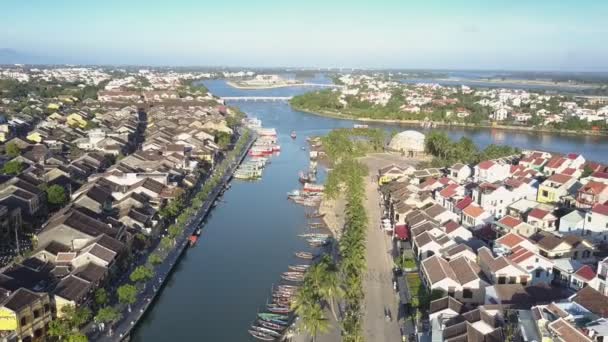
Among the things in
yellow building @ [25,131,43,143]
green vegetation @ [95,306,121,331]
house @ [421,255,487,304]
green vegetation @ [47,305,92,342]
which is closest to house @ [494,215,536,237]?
house @ [421,255,487,304]

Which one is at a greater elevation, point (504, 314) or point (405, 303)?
point (504, 314)

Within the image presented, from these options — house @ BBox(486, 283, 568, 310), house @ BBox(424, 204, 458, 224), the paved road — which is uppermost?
house @ BBox(424, 204, 458, 224)

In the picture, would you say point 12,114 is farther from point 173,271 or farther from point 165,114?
point 173,271

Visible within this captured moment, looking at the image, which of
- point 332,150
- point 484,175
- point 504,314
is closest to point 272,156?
point 332,150

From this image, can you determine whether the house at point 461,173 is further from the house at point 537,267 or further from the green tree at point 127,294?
the green tree at point 127,294

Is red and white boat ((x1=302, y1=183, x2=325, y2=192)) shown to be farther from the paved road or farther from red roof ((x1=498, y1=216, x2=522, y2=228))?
red roof ((x1=498, y1=216, x2=522, y2=228))

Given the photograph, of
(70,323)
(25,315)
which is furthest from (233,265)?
(25,315)

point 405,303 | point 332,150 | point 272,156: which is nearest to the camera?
point 405,303
